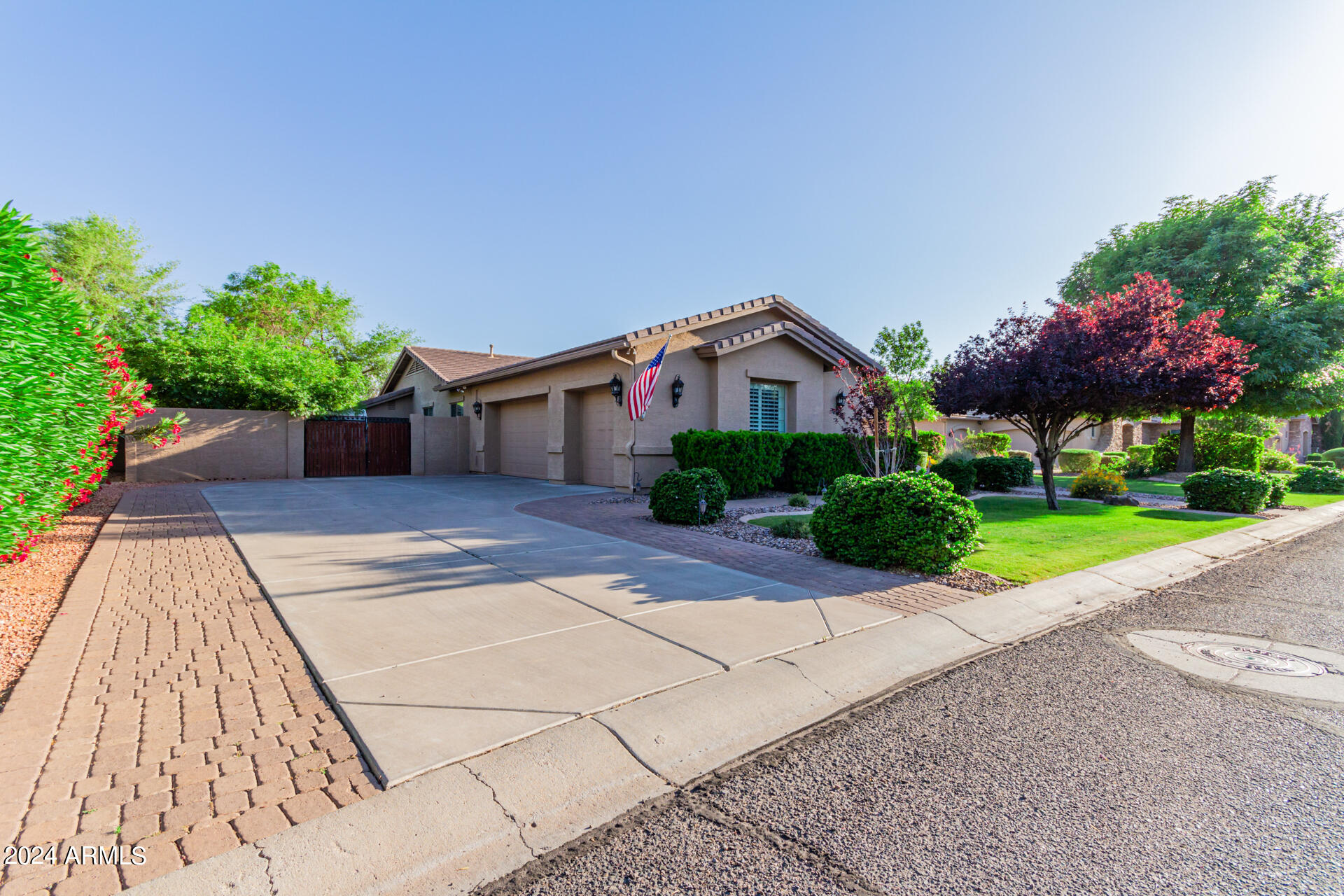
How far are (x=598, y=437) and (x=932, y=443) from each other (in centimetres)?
1149

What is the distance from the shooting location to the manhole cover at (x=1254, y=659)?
14.0 feet

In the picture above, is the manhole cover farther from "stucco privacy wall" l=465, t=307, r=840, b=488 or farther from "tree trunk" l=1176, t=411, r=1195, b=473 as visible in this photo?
"tree trunk" l=1176, t=411, r=1195, b=473

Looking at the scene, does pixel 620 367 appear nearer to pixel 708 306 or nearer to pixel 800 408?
pixel 708 306

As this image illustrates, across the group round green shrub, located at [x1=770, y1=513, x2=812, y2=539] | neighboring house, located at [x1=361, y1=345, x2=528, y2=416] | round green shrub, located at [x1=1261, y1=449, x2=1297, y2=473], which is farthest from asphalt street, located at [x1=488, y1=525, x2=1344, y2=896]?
round green shrub, located at [x1=1261, y1=449, x2=1297, y2=473]

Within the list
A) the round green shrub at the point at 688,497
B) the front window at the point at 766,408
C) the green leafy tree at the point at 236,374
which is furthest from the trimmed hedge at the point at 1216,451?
the green leafy tree at the point at 236,374

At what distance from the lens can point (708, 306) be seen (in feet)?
53.0

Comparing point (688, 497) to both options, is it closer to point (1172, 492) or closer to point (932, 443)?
point (932, 443)

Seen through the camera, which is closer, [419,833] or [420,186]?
[419,833]

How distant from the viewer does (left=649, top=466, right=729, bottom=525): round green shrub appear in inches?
385

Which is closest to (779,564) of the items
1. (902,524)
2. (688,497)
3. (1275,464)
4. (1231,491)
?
(902,524)

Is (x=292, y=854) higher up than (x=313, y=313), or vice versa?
(x=313, y=313)

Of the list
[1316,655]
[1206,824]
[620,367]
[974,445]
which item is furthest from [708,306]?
[974,445]

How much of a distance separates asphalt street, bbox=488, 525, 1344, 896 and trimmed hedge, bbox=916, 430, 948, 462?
608 inches

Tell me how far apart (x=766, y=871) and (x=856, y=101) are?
14091 mm
